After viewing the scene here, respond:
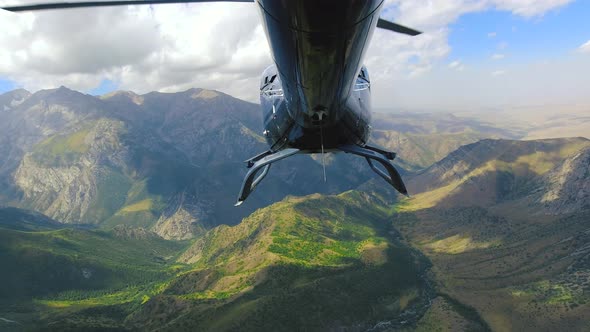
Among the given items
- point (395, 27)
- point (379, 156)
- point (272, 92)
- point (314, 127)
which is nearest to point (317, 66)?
point (314, 127)

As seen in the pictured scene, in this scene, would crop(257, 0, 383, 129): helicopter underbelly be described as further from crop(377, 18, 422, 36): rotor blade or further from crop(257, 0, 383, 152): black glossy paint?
crop(377, 18, 422, 36): rotor blade

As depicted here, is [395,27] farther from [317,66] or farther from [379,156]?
[317,66]

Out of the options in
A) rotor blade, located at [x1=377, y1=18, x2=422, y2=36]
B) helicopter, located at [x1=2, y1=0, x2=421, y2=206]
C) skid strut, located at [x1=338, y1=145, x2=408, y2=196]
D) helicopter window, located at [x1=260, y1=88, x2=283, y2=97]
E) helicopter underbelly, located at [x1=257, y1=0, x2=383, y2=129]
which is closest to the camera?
Answer: helicopter underbelly, located at [x1=257, y1=0, x2=383, y2=129]

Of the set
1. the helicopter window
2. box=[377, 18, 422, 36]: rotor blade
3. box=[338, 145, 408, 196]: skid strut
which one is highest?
box=[377, 18, 422, 36]: rotor blade

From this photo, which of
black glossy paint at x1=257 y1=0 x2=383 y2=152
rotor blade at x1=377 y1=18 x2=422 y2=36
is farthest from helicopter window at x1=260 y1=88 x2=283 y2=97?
rotor blade at x1=377 y1=18 x2=422 y2=36

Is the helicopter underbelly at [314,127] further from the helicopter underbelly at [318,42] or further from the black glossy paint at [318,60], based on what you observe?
the helicopter underbelly at [318,42]

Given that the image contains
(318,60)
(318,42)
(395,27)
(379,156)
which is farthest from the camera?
(395,27)

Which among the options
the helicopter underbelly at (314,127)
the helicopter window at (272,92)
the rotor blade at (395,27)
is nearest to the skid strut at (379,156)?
the helicopter underbelly at (314,127)

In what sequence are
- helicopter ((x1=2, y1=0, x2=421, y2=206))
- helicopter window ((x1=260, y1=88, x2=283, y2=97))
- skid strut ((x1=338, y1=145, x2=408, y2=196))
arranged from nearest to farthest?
helicopter ((x1=2, y1=0, x2=421, y2=206)) → skid strut ((x1=338, y1=145, x2=408, y2=196)) → helicopter window ((x1=260, y1=88, x2=283, y2=97))

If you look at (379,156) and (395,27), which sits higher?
(395,27)
